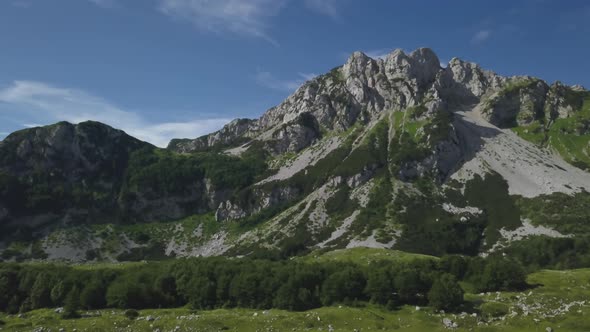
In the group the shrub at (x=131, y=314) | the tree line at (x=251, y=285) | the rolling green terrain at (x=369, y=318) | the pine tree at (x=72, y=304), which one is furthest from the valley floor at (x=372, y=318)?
the tree line at (x=251, y=285)

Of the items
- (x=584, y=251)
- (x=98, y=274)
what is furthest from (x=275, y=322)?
(x=584, y=251)

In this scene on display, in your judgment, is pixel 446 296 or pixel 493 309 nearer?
pixel 493 309

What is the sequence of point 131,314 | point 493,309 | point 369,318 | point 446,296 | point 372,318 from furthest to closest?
1. point 131,314
2. point 446,296
3. point 493,309
4. point 372,318
5. point 369,318

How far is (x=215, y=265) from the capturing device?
332ft

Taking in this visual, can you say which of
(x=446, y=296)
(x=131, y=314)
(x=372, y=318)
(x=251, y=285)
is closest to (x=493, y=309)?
(x=446, y=296)

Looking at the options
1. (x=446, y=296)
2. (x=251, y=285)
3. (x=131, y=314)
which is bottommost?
(x=131, y=314)

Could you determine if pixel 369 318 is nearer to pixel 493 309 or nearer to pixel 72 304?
pixel 493 309

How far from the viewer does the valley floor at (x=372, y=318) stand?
63.9 metres

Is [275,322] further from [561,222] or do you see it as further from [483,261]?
[561,222]

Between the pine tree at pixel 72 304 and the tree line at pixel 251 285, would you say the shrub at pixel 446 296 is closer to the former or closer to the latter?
the tree line at pixel 251 285

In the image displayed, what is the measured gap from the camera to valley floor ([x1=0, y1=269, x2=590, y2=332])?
63875 mm

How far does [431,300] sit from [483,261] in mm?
35509

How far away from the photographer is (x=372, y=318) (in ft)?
226

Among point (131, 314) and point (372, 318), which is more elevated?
point (372, 318)
